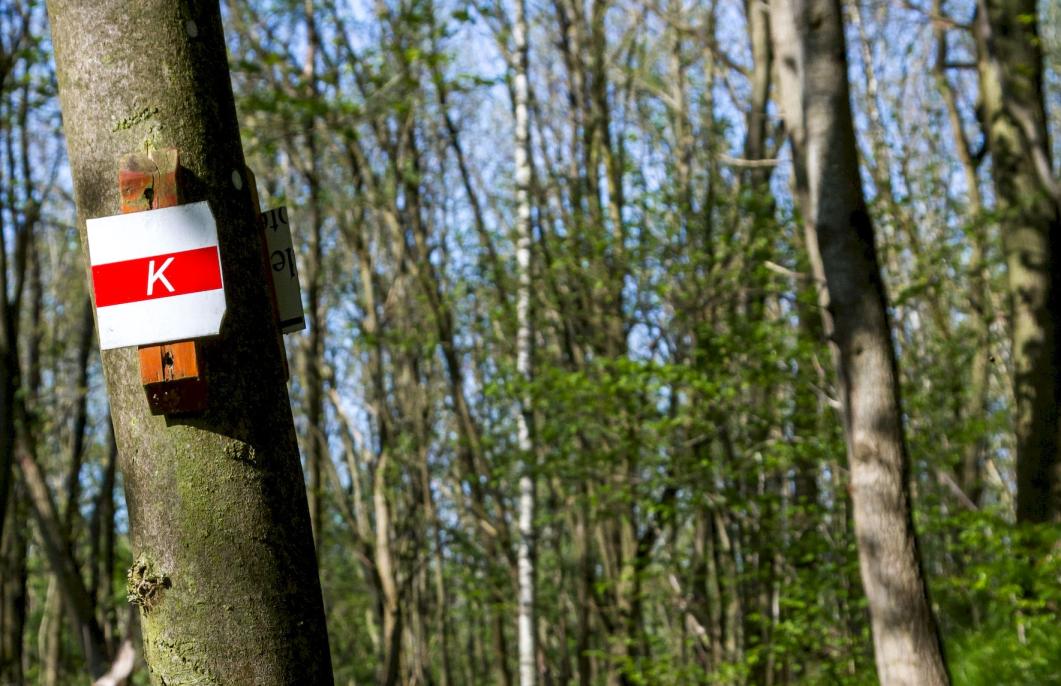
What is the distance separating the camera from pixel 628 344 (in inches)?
451

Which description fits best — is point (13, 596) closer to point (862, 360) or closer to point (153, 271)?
point (862, 360)

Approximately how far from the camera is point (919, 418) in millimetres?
10180

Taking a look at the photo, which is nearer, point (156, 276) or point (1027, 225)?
point (156, 276)

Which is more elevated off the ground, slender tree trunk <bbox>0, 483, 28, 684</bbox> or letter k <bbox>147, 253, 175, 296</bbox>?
letter k <bbox>147, 253, 175, 296</bbox>

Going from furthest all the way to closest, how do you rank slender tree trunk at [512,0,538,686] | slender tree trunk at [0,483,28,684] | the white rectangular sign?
1. slender tree trunk at [0,483,28,684]
2. slender tree trunk at [512,0,538,686]
3. the white rectangular sign

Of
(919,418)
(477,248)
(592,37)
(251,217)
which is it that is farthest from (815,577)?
(251,217)

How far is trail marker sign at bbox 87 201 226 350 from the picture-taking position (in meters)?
1.96

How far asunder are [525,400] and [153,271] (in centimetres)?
840

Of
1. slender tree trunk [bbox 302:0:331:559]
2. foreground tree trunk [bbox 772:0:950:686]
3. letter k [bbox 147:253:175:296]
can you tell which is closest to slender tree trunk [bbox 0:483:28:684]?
slender tree trunk [bbox 302:0:331:559]

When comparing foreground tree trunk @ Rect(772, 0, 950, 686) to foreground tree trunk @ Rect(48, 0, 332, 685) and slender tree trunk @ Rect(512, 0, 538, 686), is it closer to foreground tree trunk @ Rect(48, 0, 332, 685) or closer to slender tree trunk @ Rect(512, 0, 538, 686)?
foreground tree trunk @ Rect(48, 0, 332, 685)

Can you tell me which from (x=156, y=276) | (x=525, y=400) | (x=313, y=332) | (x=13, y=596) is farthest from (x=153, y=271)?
(x=13, y=596)

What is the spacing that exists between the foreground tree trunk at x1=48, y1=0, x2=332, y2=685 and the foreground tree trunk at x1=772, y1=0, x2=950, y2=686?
3.64 meters

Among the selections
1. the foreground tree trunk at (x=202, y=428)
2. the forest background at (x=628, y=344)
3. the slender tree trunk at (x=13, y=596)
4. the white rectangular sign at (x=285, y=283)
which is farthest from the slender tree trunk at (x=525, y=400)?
the foreground tree trunk at (x=202, y=428)

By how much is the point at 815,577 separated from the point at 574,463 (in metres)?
2.31
